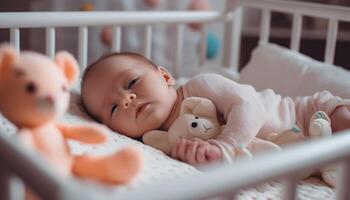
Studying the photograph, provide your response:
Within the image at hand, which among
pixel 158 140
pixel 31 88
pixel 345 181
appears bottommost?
pixel 158 140

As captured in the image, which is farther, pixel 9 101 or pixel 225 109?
pixel 225 109

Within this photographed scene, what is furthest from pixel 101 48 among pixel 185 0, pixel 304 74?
pixel 304 74

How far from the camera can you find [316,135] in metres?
0.96

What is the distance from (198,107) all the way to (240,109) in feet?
0.25

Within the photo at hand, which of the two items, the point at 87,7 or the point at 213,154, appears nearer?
the point at 213,154

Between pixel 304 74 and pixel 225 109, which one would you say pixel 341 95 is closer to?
pixel 304 74

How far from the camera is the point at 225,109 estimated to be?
1018mm

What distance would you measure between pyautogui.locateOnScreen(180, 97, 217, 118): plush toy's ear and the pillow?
315 mm

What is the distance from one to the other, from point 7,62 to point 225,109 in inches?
19.3

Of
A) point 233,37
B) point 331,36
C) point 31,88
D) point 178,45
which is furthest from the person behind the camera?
point 233,37

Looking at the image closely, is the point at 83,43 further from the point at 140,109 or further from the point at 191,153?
the point at 191,153

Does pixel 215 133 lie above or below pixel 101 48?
above

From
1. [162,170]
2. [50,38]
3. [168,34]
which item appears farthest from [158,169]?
[168,34]

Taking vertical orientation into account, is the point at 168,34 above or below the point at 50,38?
below
